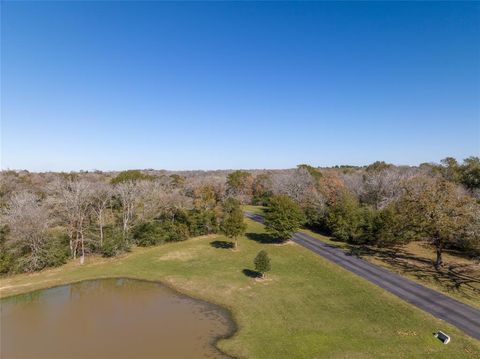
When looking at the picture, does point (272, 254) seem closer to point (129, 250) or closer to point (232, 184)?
point (129, 250)

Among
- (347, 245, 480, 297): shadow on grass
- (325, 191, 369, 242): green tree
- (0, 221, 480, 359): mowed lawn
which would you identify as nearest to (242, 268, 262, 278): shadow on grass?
(0, 221, 480, 359): mowed lawn

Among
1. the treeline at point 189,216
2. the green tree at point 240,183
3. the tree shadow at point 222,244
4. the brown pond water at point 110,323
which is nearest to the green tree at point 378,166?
the treeline at point 189,216

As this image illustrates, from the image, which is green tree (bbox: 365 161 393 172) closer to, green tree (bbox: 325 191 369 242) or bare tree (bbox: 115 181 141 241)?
green tree (bbox: 325 191 369 242)

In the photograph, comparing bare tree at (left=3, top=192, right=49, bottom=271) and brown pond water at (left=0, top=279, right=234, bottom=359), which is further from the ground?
bare tree at (left=3, top=192, right=49, bottom=271)

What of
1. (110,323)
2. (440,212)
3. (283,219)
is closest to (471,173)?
(440,212)

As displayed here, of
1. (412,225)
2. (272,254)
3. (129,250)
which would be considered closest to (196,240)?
(129,250)

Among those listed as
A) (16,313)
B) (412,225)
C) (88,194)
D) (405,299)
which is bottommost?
(16,313)

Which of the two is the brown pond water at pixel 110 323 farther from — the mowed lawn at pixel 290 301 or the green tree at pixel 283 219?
the green tree at pixel 283 219
